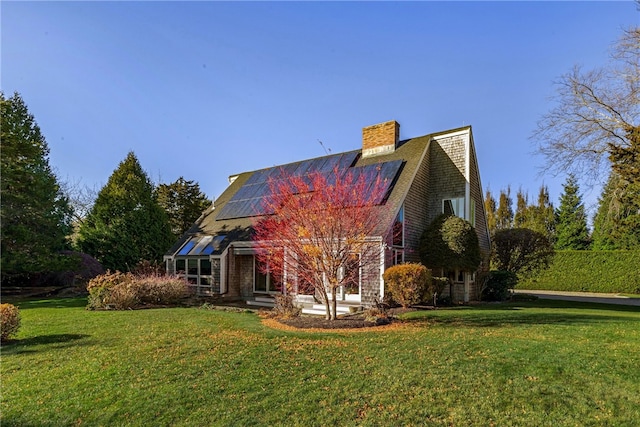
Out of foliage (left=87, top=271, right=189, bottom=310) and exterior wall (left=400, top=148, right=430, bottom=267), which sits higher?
exterior wall (left=400, top=148, right=430, bottom=267)

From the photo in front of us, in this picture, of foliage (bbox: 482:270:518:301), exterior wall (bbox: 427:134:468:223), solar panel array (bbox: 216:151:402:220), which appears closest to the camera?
exterior wall (bbox: 427:134:468:223)

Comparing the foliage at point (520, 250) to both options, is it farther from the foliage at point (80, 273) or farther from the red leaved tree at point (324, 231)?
the foliage at point (80, 273)

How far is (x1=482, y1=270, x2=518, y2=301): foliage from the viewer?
1634 cm

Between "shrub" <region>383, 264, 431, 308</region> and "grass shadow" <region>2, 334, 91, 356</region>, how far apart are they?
9027mm

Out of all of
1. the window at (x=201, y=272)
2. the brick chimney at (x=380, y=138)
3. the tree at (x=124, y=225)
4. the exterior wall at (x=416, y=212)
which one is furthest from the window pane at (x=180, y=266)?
the exterior wall at (x=416, y=212)

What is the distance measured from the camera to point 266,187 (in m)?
20.0

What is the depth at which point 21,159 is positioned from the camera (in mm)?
18062

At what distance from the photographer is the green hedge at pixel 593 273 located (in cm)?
2295

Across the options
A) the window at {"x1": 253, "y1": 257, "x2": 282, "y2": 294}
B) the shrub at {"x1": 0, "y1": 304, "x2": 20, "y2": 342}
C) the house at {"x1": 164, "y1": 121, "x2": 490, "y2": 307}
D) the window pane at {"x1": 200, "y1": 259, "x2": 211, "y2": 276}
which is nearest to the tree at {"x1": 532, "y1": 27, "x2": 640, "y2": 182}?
the house at {"x1": 164, "y1": 121, "x2": 490, "y2": 307}

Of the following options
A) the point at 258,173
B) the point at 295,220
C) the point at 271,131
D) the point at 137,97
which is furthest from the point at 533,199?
the point at 137,97

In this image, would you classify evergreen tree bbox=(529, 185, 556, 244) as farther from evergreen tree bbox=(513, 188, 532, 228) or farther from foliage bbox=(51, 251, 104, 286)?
foliage bbox=(51, 251, 104, 286)

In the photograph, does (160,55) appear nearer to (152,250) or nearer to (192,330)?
(192,330)

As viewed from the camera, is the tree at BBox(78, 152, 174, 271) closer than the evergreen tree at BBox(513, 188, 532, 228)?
Yes

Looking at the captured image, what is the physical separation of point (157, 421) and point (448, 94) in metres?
15.4
